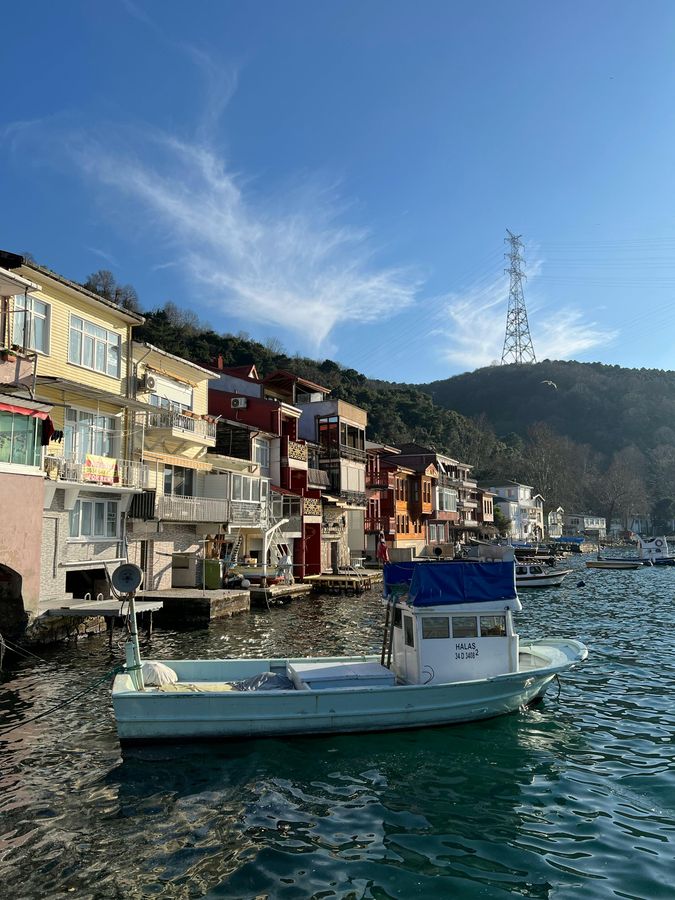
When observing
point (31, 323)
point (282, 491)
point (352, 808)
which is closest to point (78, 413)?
point (31, 323)

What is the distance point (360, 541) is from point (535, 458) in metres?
77.2

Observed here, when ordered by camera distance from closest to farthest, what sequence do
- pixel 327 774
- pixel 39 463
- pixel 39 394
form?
pixel 327 774 < pixel 39 463 < pixel 39 394

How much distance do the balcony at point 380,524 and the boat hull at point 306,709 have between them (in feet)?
141

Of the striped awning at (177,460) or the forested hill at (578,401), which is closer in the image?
the striped awning at (177,460)

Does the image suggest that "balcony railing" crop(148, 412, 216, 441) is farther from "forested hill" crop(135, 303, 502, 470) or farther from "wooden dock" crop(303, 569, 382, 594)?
"forested hill" crop(135, 303, 502, 470)

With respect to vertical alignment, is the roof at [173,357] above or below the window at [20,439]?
above

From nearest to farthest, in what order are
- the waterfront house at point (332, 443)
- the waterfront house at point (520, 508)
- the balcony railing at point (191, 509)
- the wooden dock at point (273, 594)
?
the balcony railing at point (191, 509), the wooden dock at point (273, 594), the waterfront house at point (332, 443), the waterfront house at point (520, 508)

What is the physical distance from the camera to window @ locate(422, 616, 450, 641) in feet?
43.9

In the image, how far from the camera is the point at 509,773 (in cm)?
1084

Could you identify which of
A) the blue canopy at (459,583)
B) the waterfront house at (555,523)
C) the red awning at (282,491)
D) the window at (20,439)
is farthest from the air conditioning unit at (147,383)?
the waterfront house at (555,523)

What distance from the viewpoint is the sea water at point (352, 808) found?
747 centimetres

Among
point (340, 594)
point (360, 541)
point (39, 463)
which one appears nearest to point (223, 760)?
point (39, 463)

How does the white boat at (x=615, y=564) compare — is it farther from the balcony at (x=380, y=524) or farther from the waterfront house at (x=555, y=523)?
the waterfront house at (x=555, y=523)

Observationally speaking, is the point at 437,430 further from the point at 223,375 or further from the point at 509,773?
the point at 509,773
